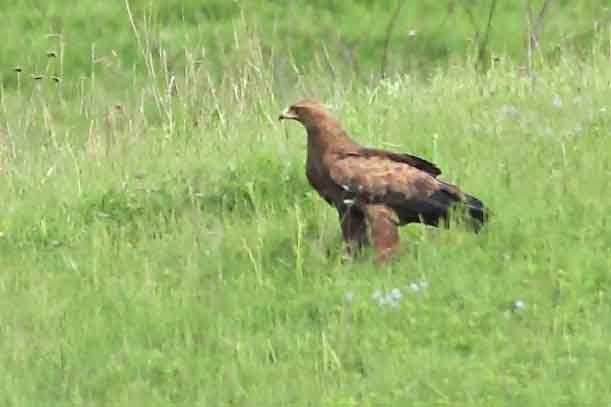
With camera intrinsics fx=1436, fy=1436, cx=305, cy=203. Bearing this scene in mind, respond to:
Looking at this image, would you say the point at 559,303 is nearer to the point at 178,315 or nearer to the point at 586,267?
the point at 586,267

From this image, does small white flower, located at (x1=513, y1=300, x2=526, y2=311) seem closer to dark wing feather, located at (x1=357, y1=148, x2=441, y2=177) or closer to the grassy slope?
dark wing feather, located at (x1=357, y1=148, x2=441, y2=177)

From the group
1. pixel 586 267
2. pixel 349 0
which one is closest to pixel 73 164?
pixel 586 267

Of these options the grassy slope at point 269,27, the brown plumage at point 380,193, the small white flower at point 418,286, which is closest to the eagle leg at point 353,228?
the brown plumage at point 380,193

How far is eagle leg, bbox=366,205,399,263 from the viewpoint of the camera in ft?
20.6

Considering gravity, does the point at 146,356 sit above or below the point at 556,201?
below

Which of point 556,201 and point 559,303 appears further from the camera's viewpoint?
point 556,201

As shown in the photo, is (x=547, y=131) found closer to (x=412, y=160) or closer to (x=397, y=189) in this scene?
(x=412, y=160)

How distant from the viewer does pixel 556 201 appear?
6629 mm

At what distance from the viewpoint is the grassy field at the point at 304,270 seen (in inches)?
211

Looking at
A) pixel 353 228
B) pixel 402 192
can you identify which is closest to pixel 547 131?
pixel 402 192

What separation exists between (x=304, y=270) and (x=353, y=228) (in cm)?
34

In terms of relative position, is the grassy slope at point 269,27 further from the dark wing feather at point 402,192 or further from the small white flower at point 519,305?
the small white flower at point 519,305

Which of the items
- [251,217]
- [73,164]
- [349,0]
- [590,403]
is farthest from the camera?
[349,0]

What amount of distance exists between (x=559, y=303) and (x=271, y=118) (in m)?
3.66
